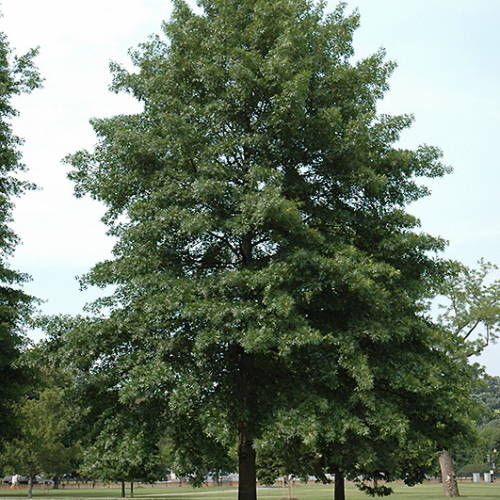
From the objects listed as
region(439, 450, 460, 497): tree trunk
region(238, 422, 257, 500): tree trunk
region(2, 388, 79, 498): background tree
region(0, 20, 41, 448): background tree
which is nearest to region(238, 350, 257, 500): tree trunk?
region(238, 422, 257, 500): tree trunk

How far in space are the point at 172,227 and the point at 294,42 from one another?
6.11 m

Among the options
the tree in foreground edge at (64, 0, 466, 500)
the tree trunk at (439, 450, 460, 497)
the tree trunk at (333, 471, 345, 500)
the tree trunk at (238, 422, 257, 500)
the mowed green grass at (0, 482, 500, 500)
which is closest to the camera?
the tree in foreground edge at (64, 0, 466, 500)

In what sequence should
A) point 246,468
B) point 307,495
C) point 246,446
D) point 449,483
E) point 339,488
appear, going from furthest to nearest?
point 307,495 → point 449,483 → point 339,488 → point 246,468 → point 246,446

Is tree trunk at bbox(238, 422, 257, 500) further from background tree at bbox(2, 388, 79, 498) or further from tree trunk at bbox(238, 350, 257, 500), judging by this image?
background tree at bbox(2, 388, 79, 498)

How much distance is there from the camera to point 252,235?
16109mm

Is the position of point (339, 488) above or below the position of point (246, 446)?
below

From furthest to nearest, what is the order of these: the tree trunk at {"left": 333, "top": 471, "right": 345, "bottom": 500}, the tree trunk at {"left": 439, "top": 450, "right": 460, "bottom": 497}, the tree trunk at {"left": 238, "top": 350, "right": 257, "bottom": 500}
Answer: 1. the tree trunk at {"left": 439, "top": 450, "right": 460, "bottom": 497}
2. the tree trunk at {"left": 333, "top": 471, "right": 345, "bottom": 500}
3. the tree trunk at {"left": 238, "top": 350, "right": 257, "bottom": 500}

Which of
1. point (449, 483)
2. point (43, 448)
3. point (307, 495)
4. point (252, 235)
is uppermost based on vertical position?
point (252, 235)

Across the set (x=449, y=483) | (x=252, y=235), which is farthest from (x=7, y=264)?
(x=449, y=483)

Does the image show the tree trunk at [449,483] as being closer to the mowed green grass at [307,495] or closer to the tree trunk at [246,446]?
the mowed green grass at [307,495]

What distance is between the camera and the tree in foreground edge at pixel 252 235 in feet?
45.1

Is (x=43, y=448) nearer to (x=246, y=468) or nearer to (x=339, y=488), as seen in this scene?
(x=339, y=488)

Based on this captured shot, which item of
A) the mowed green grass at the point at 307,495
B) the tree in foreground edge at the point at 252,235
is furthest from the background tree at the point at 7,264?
the mowed green grass at the point at 307,495

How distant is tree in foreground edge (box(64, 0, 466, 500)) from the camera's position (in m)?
13.7
